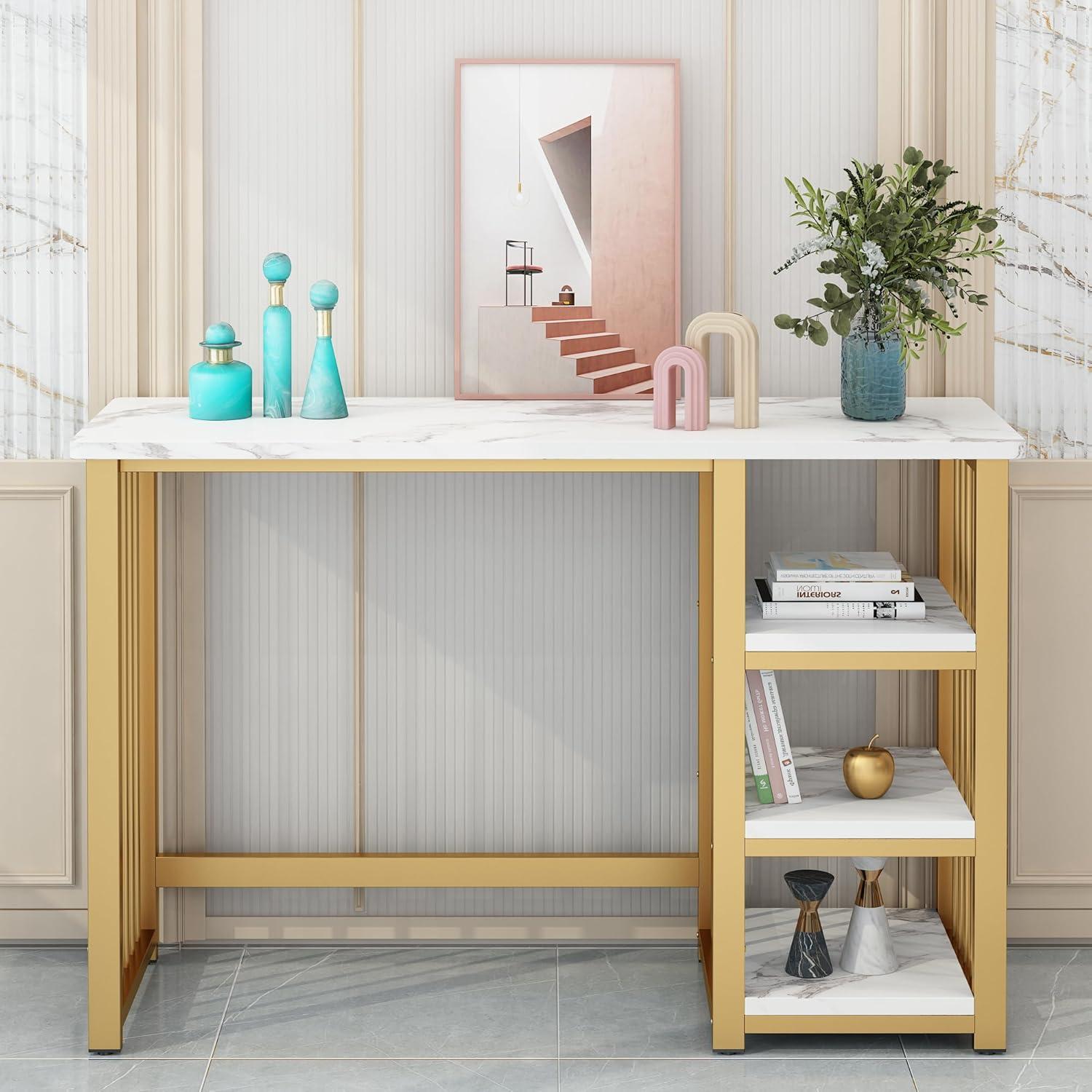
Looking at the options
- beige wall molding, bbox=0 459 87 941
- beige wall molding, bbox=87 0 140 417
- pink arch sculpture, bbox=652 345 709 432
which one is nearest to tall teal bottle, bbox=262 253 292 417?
beige wall molding, bbox=87 0 140 417

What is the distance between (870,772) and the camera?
2623 millimetres

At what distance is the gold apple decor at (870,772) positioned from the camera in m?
2.62

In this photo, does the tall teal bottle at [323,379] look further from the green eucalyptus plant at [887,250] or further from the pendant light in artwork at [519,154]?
the green eucalyptus plant at [887,250]

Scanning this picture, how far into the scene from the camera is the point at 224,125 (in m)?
2.85

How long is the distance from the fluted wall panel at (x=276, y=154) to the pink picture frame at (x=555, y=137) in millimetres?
208

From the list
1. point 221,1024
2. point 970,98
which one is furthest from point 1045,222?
point 221,1024

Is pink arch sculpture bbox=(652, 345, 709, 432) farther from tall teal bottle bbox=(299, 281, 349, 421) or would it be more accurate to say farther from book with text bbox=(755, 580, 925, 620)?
tall teal bottle bbox=(299, 281, 349, 421)

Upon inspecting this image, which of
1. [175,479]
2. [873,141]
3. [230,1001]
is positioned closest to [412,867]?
[230,1001]

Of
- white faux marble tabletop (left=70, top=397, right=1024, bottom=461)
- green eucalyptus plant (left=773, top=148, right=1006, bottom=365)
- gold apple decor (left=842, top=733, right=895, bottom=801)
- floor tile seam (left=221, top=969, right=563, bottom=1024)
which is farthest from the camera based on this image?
floor tile seam (left=221, top=969, right=563, bottom=1024)

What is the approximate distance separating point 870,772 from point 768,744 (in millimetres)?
182

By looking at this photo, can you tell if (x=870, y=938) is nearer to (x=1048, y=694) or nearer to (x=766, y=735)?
(x=766, y=735)

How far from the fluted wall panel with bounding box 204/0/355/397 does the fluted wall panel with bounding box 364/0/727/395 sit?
52 millimetres

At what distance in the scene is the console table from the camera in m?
2.43

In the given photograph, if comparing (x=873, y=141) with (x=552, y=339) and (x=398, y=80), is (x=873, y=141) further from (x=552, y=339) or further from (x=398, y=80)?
(x=398, y=80)
